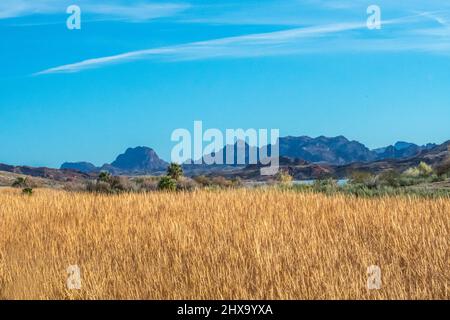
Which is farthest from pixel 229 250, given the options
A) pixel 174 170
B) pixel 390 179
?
pixel 174 170

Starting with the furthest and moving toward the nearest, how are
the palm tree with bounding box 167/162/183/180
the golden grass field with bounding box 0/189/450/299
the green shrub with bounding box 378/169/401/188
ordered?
the palm tree with bounding box 167/162/183/180, the green shrub with bounding box 378/169/401/188, the golden grass field with bounding box 0/189/450/299

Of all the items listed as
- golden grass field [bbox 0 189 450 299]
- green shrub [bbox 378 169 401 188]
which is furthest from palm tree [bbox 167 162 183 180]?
golden grass field [bbox 0 189 450 299]

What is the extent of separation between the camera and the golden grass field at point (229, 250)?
257 inches

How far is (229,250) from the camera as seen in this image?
26.9 feet

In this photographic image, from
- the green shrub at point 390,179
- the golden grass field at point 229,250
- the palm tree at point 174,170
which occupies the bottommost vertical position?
the golden grass field at point 229,250

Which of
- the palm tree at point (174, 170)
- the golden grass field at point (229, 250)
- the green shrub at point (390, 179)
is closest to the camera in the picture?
the golden grass field at point (229, 250)

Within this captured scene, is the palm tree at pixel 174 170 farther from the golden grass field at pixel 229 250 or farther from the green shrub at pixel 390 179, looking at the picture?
the golden grass field at pixel 229 250

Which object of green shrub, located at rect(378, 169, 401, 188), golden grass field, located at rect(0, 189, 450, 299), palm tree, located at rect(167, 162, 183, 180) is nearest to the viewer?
golden grass field, located at rect(0, 189, 450, 299)

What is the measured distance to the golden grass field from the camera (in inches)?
257

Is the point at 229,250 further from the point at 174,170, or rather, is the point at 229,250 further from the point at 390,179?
the point at 174,170

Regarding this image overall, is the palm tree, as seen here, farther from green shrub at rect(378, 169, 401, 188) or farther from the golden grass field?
the golden grass field

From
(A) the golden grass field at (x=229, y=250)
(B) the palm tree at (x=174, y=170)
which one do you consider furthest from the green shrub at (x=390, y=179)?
(A) the golden grass field at (x=229, y=250)
